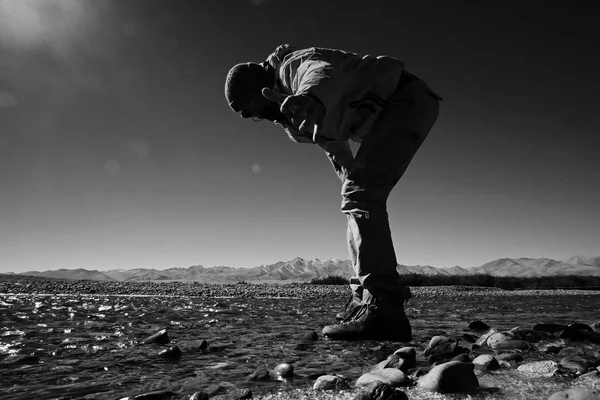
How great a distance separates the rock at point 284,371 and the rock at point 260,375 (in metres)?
0.05

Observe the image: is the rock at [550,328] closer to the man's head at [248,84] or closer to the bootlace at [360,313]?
the bootlace at [360,313]

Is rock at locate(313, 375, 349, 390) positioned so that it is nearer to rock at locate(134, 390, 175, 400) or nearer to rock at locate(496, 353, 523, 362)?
rock at locate(134, 390, 175, 400)

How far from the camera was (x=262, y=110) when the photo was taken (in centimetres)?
375

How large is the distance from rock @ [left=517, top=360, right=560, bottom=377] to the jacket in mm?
1833

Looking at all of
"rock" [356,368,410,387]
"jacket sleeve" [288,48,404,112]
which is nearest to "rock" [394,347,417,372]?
"rock" [356,368,410,387]

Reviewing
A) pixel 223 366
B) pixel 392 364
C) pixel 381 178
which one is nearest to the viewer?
pixel 392 364

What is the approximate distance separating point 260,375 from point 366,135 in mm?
2377

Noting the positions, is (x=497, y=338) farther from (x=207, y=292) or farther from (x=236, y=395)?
(x=207, y=292)

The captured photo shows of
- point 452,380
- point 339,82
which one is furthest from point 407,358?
point 339,82

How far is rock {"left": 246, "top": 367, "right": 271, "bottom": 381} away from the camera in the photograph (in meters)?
1.66

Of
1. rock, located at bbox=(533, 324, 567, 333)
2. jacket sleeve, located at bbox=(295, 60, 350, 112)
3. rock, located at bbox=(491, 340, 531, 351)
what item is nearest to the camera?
jacket sleeve, located at bbox=(295, 60, 350, 112)

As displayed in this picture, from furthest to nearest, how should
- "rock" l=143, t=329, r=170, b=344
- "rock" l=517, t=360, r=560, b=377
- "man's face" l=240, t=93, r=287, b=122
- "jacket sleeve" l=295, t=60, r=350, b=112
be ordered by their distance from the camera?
"man's face" l=240, t=93, r=287, b=122, "rock" l=143, t=329, r=170, b=344, "jacket sleeve" l=295, t=60, r=350, b=112, "rock" l=517, t=360, r=560, b=377

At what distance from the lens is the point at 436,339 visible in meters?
2.33

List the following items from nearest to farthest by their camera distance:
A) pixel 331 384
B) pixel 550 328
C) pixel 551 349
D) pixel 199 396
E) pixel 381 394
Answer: pixel 381 394 < pixel 199 396 < pixel 331 384 < pixel 551 349 < pixel 550 328
